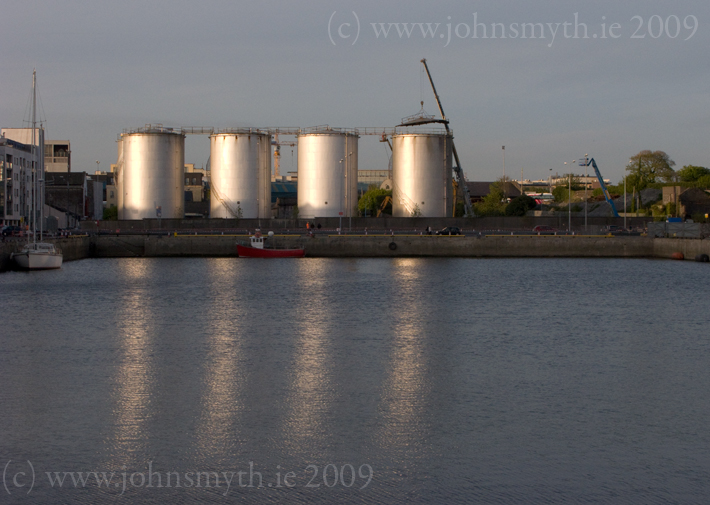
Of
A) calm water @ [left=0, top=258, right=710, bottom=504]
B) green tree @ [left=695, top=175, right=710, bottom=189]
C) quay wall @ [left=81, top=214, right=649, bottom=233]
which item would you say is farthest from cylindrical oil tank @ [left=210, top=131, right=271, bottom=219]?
green tree @ [left=695, top=175, right=710, bottom=189]

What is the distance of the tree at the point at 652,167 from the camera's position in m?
150

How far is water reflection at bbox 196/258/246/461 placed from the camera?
15.1 metres

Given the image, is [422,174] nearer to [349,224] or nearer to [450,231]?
[349,224]

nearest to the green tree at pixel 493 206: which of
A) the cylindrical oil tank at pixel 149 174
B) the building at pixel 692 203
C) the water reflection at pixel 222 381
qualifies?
the building at pixel 692 203

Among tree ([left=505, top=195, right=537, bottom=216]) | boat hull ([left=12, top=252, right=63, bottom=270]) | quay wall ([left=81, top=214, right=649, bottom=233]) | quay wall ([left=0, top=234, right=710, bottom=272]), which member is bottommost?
boat hull ([left=12, top=252, right=63, bottom=270])

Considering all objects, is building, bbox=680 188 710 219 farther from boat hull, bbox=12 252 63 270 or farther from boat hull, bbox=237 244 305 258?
boat hull, bbox=12 252 63 270

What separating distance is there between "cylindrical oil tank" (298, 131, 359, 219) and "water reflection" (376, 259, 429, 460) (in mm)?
48249

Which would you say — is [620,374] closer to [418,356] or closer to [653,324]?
[418,356]

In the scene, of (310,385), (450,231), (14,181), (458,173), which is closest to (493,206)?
(458,173)

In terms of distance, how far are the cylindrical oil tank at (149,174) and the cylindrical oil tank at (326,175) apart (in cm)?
1350

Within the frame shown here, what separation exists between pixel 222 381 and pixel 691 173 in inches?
5730

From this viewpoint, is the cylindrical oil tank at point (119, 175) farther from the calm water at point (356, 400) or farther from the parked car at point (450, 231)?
the calm water at point (356, 400)

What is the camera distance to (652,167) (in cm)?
15150

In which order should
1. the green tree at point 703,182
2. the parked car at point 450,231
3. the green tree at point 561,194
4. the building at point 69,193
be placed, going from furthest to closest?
the green tree at point 561,194
the green tree at point 703,182
the building at point 69,193
the parked car at point 450,231
